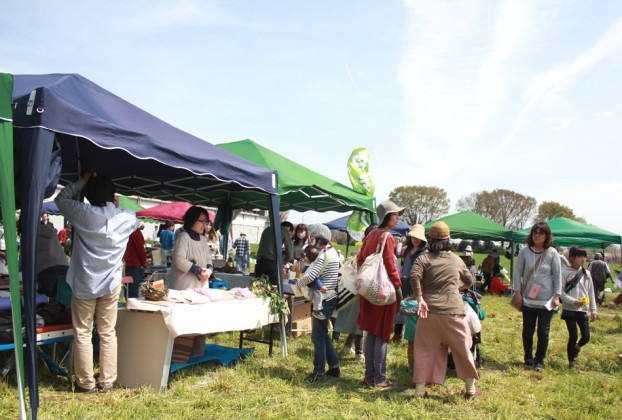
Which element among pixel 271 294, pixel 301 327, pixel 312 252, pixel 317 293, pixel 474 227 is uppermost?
pixel 474 227

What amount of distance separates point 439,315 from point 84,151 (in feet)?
14.7

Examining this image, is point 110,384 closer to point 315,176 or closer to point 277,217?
point 277,217

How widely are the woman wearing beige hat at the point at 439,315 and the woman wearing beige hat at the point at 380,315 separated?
295 mm

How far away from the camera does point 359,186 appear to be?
33.4ft

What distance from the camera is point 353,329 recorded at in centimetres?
580

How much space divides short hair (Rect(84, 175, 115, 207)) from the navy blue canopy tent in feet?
0.91

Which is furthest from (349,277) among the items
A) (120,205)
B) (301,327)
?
(120,205)

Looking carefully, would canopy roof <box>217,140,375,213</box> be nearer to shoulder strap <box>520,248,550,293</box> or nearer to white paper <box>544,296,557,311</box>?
shoulder strap <box>520,248,550,293</box>

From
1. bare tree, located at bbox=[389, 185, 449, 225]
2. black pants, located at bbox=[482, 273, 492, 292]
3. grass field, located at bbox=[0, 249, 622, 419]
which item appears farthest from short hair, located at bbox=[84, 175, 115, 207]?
bare tree, located at bbox=[389, 185, 449, 225]

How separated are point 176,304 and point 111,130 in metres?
1.55

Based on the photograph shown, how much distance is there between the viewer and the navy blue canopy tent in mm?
3414

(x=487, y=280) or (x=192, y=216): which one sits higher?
(x=192, y=216)

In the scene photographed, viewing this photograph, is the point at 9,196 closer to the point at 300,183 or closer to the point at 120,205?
the point at 300,183

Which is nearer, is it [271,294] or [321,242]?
[321,242]
